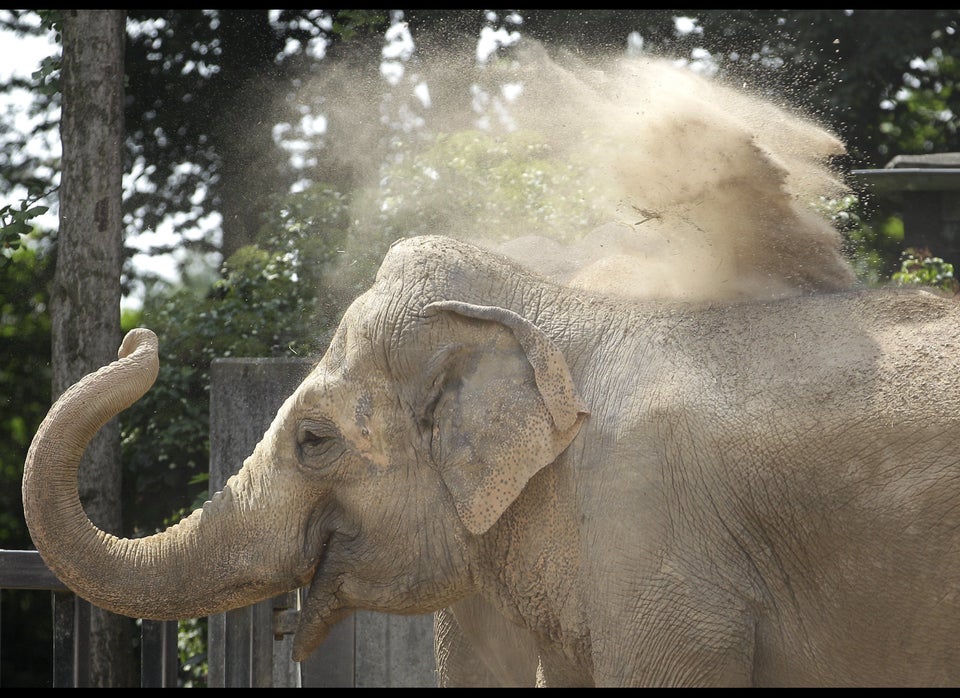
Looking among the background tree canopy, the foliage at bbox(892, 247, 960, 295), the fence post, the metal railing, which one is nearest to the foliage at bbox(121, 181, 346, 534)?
the background tree canopy

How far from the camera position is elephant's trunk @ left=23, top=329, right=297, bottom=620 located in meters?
3.62

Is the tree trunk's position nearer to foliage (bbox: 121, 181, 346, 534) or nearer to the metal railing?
foliage (bbox: 121, 181, 346, 534)

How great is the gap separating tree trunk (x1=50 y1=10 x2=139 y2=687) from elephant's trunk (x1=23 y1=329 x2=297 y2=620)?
3771 mm

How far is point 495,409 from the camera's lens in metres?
3.47

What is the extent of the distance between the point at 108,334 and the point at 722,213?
14.8ft

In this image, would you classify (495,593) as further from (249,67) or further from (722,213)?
(249,67)

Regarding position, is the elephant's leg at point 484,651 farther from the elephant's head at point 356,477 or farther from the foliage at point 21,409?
the foliage at point 21,409

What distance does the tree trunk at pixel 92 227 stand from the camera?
738cm

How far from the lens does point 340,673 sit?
18.2 ft

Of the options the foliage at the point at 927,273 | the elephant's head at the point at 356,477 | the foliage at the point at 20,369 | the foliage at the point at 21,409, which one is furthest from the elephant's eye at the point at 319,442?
the foliage at the point at 20,369

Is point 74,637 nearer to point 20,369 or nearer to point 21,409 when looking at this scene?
point 21,409

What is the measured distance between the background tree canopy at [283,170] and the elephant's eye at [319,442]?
10.1ft

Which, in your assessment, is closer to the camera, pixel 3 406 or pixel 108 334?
pixel 108 334

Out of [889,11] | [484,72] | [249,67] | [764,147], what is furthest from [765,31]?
[764,147]
